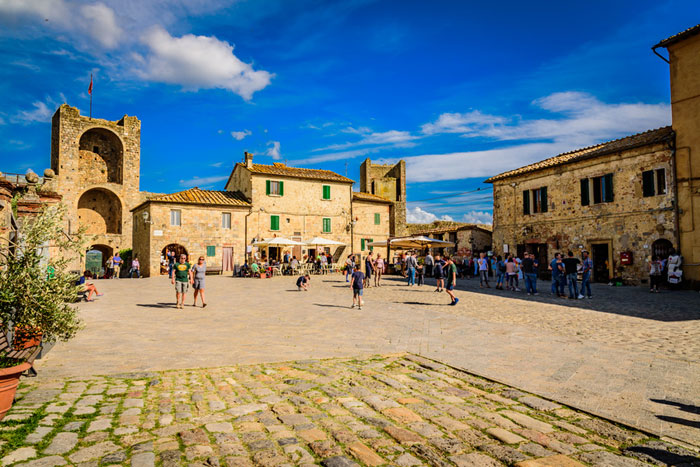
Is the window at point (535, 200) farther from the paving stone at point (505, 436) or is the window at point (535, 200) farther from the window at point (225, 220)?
the paving stone at point (505, 436)

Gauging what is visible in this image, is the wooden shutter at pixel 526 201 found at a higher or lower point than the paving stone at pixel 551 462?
higher

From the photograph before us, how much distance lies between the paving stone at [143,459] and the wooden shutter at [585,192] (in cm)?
2378

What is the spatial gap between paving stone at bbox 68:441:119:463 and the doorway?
22966 millimetres

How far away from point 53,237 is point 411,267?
16.1 metres

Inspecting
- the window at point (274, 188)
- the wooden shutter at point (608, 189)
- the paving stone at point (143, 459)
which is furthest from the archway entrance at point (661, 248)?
the window at point (274, 188)

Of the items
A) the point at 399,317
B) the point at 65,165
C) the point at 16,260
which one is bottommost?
the point at 399,317

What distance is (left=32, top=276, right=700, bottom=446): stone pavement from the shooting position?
15.3 feet

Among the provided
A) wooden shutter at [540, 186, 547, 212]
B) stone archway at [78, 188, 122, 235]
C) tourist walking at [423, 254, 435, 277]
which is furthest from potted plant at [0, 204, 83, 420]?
stone archway at [78, 188, 122, 235]

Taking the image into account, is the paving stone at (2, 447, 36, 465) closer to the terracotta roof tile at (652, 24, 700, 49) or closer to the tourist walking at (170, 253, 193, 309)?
the tourist walking at (170, 253, 193, 309)

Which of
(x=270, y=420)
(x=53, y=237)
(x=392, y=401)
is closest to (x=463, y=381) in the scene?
(x=392, y=401)

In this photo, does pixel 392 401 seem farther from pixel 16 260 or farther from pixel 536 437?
pixel 16 260

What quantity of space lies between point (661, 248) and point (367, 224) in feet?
70.1

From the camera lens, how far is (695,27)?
17.5m

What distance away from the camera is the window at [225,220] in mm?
30094
